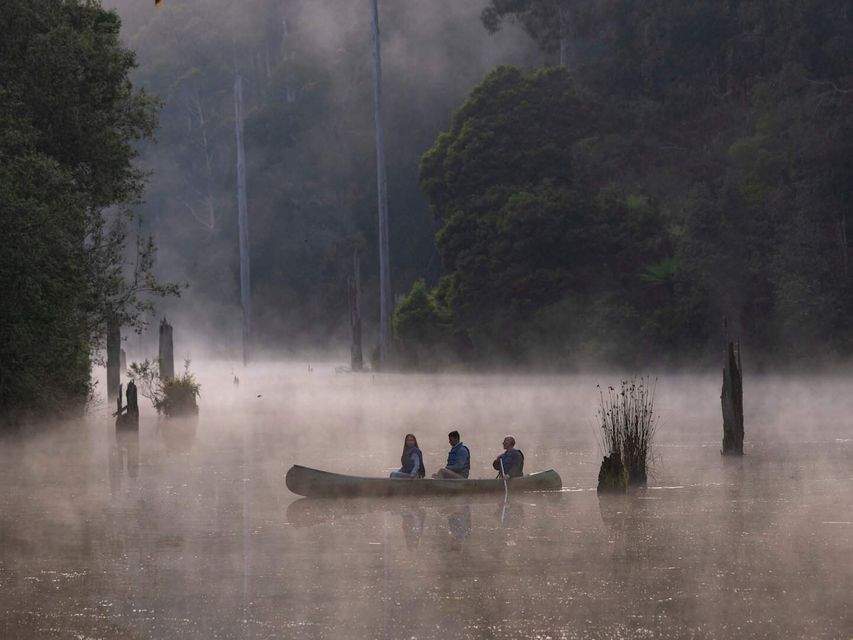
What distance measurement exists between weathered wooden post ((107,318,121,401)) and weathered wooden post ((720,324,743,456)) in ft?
57.7

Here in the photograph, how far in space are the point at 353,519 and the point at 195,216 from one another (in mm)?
92006

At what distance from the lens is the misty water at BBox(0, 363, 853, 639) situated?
13.5 meters

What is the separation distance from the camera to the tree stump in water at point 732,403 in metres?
27.7

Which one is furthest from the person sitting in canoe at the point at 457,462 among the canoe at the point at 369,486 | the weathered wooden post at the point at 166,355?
the weathered wooden post at the point at 166,355

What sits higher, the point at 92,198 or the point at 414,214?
the point at 414,214

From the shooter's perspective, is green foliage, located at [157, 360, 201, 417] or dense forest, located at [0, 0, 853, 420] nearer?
dense forest, located at [0, 0, 853, 420]

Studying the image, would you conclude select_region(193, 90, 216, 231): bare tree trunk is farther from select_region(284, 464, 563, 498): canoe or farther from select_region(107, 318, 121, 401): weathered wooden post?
select_region(284, 464, 563, 498): canoe

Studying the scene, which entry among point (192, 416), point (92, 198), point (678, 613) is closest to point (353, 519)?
point (678, 613)

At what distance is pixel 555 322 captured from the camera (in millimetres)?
59969

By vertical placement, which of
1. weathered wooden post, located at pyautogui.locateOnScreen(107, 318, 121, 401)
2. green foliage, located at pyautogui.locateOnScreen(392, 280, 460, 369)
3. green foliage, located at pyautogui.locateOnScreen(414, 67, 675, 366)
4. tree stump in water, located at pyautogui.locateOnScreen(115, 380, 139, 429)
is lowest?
Answer: tree stump in water, located at pyautogui.locateOnScreen(115, 380, 139, 429)

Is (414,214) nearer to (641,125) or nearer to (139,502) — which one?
(641,125)

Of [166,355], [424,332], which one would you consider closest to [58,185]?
[166,355]

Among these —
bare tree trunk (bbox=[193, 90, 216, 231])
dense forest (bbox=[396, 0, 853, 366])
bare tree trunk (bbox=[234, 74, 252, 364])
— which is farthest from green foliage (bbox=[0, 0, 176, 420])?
bare tree trunk (bbox=[193, 90, 216, 231])

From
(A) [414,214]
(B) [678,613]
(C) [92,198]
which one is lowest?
(B) [678,613]
